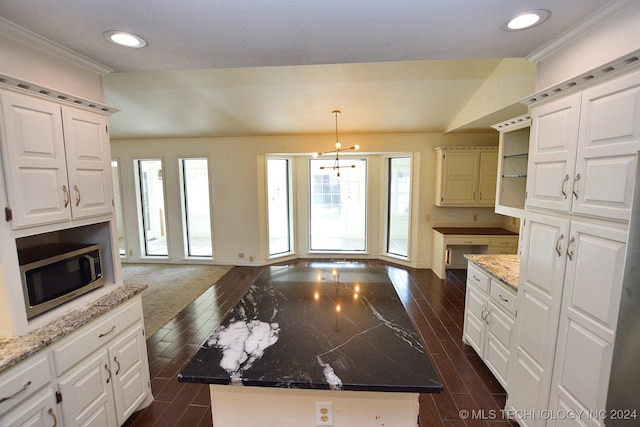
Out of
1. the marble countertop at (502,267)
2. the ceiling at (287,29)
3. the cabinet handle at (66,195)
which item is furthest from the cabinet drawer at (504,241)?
the cabinet handle at (66,195)

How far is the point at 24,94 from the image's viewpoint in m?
1.39

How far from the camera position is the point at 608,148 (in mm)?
1247

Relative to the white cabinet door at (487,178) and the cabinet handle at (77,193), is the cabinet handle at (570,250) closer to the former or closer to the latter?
the cabinet handle at (77,193)

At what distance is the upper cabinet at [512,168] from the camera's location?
3068 mm

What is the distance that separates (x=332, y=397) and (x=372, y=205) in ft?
15.3

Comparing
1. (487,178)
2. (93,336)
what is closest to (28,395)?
(93,336)

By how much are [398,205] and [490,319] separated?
3.33 meters

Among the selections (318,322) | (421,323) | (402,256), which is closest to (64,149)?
(318,322)

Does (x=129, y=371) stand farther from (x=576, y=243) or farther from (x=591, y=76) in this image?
(x=591, y=76)

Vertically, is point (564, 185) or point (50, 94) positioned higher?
point (50, 94)

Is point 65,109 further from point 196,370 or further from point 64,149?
point 196,370

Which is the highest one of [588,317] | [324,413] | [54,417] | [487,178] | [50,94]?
[50,94]

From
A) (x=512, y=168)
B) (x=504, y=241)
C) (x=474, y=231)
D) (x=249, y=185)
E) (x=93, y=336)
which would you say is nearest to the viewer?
(x=93, y=336)

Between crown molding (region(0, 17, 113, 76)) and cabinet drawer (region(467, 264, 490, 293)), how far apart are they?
3504 millimetres
